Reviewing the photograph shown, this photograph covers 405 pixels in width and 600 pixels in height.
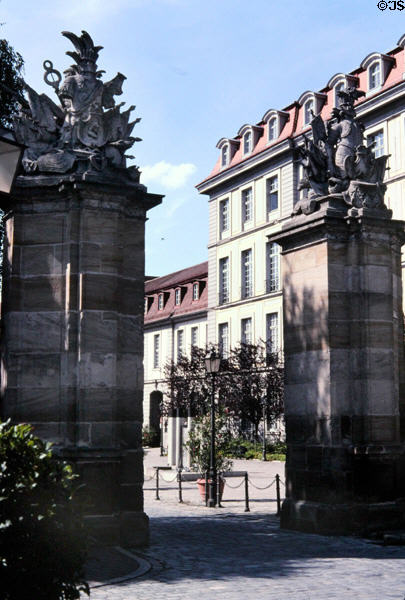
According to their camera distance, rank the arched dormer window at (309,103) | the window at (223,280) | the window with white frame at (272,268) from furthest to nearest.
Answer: the window at (223,280), the window with white frame at (272,268), the arched dormer window at (309,103)

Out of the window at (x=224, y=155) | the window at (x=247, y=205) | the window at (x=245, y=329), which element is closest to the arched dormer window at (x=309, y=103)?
the window at (x=247, y=205)

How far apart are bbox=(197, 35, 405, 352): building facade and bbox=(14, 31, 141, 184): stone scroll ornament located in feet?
92.9

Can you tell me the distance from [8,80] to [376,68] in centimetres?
2702

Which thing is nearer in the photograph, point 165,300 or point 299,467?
point 299,467

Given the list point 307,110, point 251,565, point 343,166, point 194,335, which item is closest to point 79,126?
point 343,166

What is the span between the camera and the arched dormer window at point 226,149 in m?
53.5

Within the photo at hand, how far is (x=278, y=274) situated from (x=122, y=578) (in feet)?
130

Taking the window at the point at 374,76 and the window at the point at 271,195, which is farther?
the window at the point at 271,195

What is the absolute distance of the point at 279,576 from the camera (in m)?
9.50

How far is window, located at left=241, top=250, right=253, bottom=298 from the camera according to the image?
50781 millimetres

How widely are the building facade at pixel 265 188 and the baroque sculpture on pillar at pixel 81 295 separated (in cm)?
2857

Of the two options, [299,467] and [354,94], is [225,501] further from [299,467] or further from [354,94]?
[354,94]

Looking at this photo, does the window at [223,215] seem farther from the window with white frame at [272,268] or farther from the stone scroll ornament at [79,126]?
the stone scroll ornament at [79,126]

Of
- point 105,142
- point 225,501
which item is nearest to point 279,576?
point 105,142
